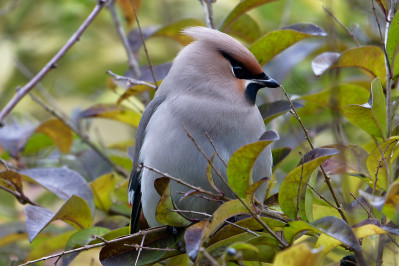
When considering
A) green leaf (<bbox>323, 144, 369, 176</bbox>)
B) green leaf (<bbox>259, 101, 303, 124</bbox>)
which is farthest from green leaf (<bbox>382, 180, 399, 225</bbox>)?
green leaf (<bbox>259, 101, 303, 124</bbox>)

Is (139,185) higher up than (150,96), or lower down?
lower down

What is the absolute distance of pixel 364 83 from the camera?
9.55 ft

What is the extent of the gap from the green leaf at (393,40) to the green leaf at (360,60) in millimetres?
97

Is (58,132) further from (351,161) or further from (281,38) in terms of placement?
(351,161)

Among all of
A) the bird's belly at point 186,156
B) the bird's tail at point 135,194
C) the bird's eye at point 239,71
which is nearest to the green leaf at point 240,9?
the bird's eye at point 239,71

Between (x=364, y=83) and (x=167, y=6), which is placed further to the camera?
(x=167, y=6)

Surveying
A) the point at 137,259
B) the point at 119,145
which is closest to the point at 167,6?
the point at 119,145

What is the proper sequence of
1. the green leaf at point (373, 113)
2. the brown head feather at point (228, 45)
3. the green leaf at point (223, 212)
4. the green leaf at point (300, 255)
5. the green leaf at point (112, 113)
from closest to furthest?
the green leaf at point (300, 255)
the green leaf at point (223, 212)
the green leaf at point (373, 113)
the brown head feather at point (228, 45)
the green leaf at point (112, 113)

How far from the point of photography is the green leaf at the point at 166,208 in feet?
6.40

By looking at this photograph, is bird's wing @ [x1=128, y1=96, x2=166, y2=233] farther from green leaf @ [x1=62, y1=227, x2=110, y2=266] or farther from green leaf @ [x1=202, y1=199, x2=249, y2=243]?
green leaf @ [x1=202, y1=199, x2=249, y2=243]

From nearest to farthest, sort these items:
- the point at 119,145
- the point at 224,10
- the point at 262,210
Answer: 1. the point at 262,210
2. the point at 119,145
3. the point at 224,10

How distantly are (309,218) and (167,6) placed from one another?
10.6 ft

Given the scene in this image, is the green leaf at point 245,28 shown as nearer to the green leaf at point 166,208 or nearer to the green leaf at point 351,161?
the green leaf at point 351,161

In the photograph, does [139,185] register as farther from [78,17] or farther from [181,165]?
[78,17]
